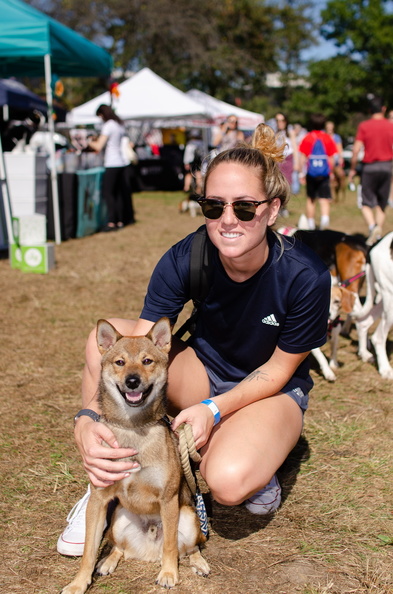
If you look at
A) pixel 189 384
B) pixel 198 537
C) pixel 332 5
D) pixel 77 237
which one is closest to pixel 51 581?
pixel 198 537

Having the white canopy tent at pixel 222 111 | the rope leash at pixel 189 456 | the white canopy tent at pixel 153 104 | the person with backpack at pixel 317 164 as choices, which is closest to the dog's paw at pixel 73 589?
the rope leash at pixel 189 456

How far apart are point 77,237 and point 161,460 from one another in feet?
29.6

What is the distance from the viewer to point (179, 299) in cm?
284

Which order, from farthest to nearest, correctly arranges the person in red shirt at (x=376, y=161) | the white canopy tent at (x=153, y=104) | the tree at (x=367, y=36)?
1. the tree at (x=367, y=36)
2. the white canopy tent at (x=153, y=104)
3. the person in red shirt at (x=376, y=161)

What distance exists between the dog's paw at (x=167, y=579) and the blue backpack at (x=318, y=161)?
322 inches

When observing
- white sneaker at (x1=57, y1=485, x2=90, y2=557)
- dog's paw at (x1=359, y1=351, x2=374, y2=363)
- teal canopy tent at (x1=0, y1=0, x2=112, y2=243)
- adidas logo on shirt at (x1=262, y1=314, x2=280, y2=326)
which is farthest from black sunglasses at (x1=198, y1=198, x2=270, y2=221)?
teal canopy tent at (x1=0, y1=0, x2=112, y2=243)

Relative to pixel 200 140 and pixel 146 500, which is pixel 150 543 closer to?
pixel 146 500

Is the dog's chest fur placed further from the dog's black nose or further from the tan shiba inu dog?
the dog's black nose

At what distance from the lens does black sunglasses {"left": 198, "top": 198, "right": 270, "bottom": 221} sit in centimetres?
254

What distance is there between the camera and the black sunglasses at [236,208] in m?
2.54

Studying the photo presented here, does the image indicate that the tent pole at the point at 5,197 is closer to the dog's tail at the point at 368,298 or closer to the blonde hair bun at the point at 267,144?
the dog's tail at the point at 368,298

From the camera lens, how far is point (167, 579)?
235 cm

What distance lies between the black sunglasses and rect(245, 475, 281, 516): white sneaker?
52.4 inches

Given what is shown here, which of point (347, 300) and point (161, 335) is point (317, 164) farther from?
point (161, 335)
